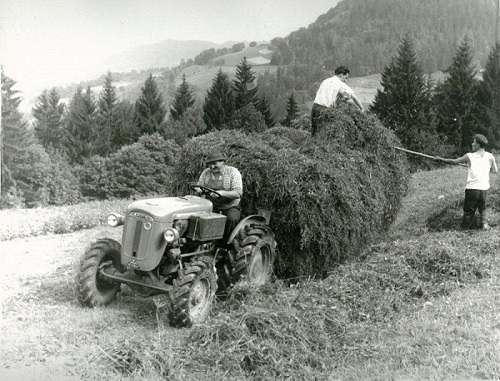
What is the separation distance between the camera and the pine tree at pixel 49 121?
120 feet

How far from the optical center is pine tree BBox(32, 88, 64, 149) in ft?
120

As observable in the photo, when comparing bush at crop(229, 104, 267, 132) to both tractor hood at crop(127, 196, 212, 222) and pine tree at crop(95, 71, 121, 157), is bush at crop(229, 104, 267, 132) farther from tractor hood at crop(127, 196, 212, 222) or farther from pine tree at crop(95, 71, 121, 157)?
tractor hood at crop(127, 196, 212, 222)

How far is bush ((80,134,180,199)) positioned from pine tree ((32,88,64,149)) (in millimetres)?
4135

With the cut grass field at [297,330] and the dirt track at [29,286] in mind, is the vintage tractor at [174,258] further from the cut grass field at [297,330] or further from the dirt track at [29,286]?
the dirt track at [29,286]

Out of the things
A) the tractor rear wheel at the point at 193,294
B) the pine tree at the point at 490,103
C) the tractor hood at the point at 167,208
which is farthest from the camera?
the pine tree at the point at 490,103

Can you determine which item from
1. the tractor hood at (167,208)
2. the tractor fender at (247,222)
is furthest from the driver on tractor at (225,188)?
the tractor hood at (167,208)

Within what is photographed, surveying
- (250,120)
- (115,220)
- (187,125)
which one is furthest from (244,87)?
(115,220)

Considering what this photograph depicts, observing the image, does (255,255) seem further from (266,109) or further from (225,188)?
(266,109)

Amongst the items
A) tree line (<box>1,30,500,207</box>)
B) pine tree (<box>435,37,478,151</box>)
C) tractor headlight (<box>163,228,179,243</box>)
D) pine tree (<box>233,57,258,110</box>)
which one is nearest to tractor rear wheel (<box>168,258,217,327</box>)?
tractor headlight (<box>163,228,179,243</box>)

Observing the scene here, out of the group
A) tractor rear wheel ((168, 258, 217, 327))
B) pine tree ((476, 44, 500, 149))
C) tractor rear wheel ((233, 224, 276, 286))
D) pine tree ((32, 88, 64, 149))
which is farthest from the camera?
pine tree ((476, 44, 500, 149))

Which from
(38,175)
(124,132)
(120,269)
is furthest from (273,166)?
(124,132)

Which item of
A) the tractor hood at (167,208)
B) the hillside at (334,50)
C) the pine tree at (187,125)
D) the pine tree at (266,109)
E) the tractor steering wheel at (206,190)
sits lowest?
the tractor hood at (167,208)

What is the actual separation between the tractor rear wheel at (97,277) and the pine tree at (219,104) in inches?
1300

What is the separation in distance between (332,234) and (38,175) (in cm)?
2377
